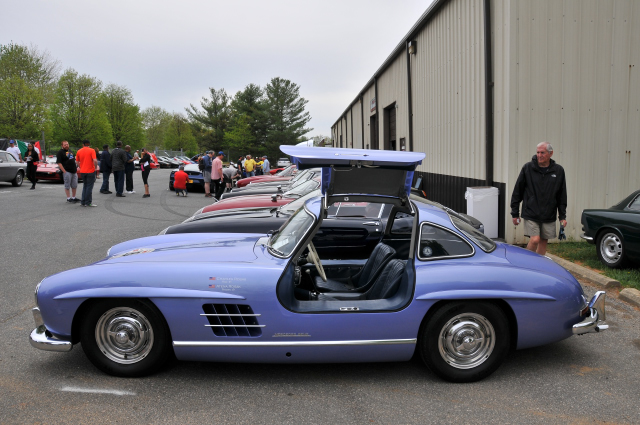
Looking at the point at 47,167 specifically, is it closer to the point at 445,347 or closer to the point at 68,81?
the point at 445,347

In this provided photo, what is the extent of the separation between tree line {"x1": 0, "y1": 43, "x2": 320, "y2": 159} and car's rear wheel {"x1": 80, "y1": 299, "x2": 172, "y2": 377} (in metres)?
43.7

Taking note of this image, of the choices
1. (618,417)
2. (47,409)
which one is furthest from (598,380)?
(47,409)

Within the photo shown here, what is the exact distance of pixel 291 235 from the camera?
402 centimetres

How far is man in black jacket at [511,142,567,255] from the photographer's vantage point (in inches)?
238

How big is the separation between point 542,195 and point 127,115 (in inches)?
2557

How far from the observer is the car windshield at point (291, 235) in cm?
382

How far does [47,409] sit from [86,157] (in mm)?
11993

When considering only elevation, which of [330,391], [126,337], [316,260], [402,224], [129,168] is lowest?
[330,391]

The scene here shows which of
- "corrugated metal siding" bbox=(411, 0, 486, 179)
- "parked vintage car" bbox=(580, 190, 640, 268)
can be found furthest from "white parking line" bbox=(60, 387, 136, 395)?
"corrugated metal siding" bbox=(411, 0, 486, 179)

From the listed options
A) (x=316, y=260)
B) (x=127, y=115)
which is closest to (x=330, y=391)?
(x=316, y=260)

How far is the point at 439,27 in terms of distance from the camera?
1230cm

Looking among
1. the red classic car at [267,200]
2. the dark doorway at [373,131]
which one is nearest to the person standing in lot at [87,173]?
the red classic car at [267,200]

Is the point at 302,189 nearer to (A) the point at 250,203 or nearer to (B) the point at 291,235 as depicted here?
(A) the point at 250,203

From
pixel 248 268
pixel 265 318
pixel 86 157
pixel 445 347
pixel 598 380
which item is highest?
pixel 86 157
